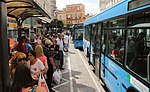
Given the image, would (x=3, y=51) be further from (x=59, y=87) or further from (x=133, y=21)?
(x=59, y=87)

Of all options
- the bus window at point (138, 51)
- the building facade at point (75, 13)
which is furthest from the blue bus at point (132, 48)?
the building facade at point (75, 13)

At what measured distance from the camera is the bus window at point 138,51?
13.6ft

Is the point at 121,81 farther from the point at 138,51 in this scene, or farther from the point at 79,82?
the point at 79,82

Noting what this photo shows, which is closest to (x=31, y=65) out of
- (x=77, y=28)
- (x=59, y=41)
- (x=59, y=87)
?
(x=59, y=87)

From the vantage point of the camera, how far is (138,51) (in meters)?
4.57

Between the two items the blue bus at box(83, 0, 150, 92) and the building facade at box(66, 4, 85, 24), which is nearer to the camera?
the blue bus at box(83, 0, 150, 92)

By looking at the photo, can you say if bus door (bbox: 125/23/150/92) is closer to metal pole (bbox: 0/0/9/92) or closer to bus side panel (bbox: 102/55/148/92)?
bus side panel (bbox: 102/55/148/92)

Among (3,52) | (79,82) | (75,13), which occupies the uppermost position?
(75,13)

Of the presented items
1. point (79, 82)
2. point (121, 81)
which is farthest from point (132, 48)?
point (79, 82)

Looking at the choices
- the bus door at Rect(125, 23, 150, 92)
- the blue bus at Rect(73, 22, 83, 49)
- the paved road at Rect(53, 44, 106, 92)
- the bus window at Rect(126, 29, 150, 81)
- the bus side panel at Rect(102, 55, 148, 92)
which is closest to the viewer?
the bus door at Rect(125, 23, 150, 92)

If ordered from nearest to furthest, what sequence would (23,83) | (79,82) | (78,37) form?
(23,83) < (79,82) < (78,37)

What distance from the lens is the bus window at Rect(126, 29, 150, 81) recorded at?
163 inches

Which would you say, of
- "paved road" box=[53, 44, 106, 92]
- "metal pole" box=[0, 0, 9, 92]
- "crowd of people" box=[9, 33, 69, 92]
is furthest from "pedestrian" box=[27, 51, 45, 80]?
"paved road" box=[53, 44, 106, 92]

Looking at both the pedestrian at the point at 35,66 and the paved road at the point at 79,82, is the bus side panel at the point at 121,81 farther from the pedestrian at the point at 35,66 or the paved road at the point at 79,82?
the paved road at the point at 79,82
